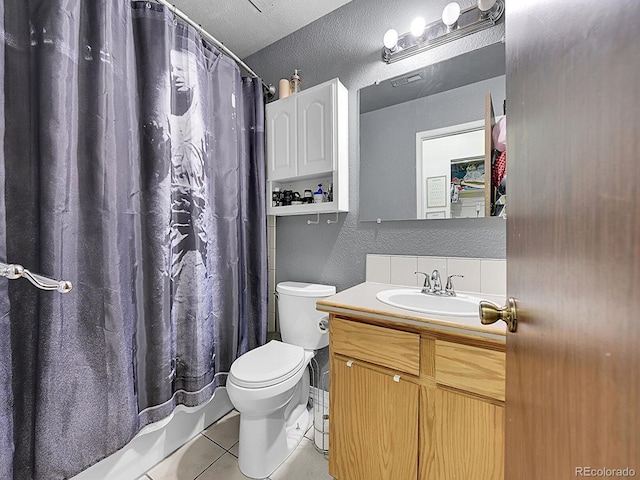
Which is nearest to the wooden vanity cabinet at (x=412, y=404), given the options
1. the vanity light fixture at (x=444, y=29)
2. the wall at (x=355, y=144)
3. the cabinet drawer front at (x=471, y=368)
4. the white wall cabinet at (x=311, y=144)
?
the cabinet drawer front at (x=471, y=368)

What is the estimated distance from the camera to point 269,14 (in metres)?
1.70

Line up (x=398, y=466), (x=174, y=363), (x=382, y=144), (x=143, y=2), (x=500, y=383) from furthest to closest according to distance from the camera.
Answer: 1. (x=382, y=144)
2. (x=174, y=363)
3. (x=143, y=2)
4. (x=398, y=466)
5. (x=500, y=383)

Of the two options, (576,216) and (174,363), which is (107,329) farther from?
(576,216)

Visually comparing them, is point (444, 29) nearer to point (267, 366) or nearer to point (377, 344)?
point (377, 344)

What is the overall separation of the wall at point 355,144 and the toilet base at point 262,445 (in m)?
0.79

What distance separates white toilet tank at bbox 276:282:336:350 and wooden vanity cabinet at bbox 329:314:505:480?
455 millimetres

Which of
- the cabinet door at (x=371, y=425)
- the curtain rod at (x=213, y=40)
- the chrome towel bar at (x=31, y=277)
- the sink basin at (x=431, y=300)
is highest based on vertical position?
the curtain rod at (x=213, y=40)

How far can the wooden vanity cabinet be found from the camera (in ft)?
2.83

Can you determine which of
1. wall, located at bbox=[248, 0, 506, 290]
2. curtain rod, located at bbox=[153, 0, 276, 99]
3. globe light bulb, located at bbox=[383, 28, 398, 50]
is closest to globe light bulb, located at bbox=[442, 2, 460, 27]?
wall, located at bbox=[248, 0, 506, 290]

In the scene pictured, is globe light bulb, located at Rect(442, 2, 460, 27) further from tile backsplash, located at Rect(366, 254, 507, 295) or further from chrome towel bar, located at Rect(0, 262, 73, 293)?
chrome towel bar, located at Rect(0, 262, 73, 293)

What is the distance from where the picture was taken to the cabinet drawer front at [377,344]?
0.98m

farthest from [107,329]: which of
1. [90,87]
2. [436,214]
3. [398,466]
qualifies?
[436,214]

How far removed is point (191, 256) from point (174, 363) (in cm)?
51

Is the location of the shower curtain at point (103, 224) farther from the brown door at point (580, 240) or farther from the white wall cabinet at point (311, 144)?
the brown door at point (580, 240)
